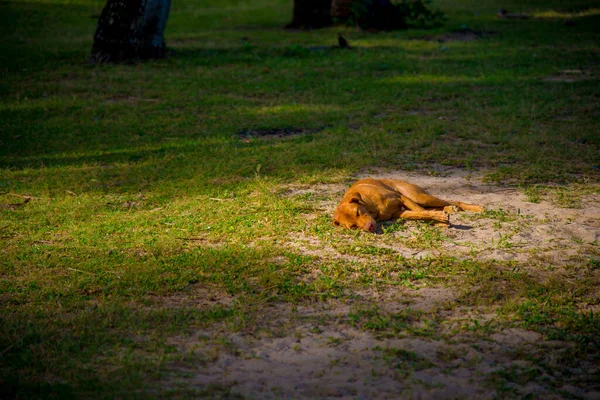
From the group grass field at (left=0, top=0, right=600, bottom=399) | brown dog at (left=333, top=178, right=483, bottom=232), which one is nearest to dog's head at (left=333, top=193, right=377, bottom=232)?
brown dog at (left=333, top=178, right=483, bottom=232)

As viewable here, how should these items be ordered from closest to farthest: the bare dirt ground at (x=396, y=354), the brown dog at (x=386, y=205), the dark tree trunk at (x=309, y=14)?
the bare dirt ground at (x=396, y=354) → the brown dog at (x=386, y=205) → the dark tree trunk at (x=309, y=14)

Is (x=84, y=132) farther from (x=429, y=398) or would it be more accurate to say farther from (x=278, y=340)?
(x=429, y=398)

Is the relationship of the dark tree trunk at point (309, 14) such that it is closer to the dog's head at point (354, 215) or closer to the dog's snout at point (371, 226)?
the dog's head at point (354, 215)

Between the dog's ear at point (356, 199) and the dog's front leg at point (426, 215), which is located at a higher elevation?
the dog's ear at point (356, 199)

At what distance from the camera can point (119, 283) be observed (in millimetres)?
4188

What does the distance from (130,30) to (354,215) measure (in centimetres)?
841

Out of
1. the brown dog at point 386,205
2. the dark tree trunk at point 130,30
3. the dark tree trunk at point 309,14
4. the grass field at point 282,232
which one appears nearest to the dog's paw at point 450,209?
the brown dog at point 386,205

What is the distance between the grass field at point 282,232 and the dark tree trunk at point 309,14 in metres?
5.82

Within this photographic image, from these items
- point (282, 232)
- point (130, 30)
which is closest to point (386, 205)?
point (282, 232)

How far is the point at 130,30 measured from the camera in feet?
38.5

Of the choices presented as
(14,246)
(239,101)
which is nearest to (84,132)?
(239,101)

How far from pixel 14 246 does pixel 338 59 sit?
8.65 m

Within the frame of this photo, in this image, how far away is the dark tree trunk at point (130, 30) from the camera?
37.3 feet

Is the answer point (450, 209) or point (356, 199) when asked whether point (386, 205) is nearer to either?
point (356, 199)
